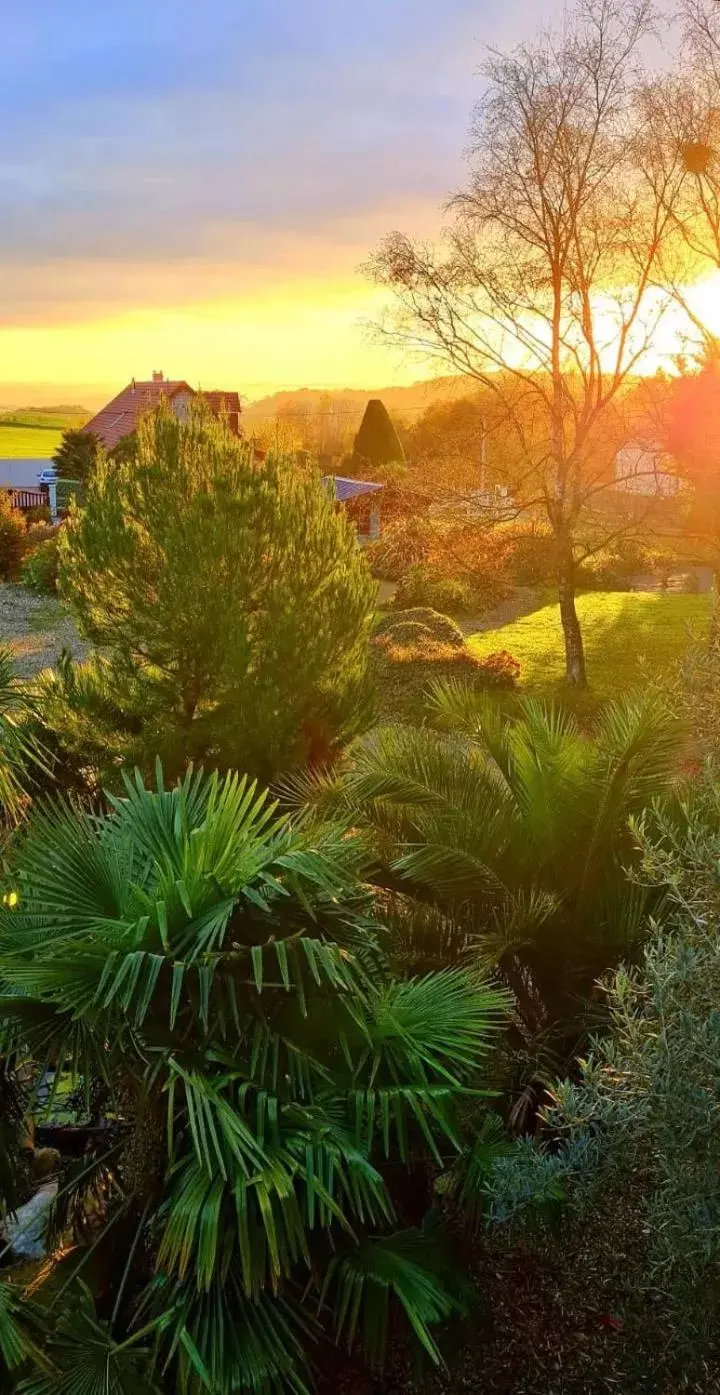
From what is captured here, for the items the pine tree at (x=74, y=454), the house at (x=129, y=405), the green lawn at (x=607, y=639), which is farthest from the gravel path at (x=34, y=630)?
the house at (x=129, y=405)

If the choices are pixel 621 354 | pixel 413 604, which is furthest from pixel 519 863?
pixel 413 604

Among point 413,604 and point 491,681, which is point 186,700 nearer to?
point 491,681

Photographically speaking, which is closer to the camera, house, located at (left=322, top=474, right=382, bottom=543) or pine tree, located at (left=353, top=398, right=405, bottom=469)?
house, located at (left=322, top=474, right=382, bottom=543)

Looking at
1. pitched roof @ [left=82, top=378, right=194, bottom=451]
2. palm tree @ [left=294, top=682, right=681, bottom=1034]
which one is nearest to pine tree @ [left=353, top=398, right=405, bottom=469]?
pitched roof @ [left=82, top=378, right=194, bottom=451]

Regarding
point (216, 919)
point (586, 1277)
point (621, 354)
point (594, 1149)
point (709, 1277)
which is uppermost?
point (621, 354)

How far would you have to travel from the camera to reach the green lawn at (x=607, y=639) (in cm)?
1527

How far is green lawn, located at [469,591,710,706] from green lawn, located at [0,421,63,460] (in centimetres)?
4194

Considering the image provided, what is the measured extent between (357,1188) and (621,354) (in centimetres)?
1423

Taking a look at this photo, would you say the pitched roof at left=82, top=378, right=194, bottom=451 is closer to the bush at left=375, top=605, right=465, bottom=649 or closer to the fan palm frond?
the bush at left=375, top=605, right=465, bottom=649

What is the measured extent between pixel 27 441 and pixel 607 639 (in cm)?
5829

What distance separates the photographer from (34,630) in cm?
1948

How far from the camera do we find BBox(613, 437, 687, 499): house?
14481mm

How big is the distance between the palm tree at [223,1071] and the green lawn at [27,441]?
185ft

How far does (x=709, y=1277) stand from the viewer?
8.77ft
